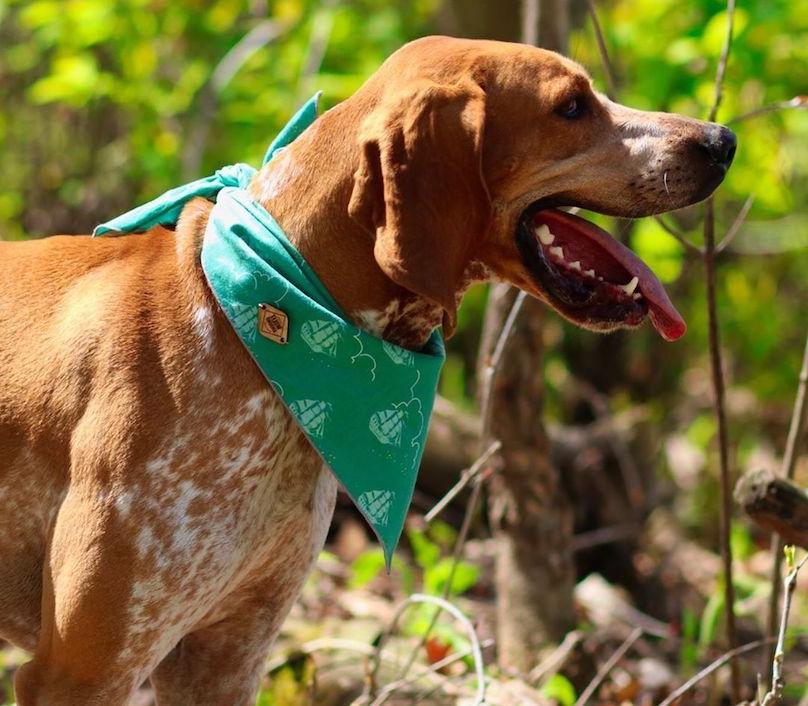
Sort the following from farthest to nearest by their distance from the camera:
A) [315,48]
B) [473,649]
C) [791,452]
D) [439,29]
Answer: [439,29]
[315,48]
[791,452]
[473,649]

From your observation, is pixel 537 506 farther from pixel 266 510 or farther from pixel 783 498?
pixel 266 510

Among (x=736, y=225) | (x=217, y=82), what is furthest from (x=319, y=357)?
(x=217, y=82)

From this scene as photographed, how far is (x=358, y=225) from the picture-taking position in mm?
2922

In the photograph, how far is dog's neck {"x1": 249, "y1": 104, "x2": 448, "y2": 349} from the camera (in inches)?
117

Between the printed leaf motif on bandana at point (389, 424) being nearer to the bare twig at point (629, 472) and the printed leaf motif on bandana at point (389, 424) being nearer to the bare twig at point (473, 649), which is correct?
the bare twig at point (473, 649)

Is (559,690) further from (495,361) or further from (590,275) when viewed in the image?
(590,275)

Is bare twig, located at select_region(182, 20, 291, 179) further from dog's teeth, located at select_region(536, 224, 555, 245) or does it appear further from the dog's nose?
the dog's nose

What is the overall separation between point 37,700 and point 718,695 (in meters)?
2.63

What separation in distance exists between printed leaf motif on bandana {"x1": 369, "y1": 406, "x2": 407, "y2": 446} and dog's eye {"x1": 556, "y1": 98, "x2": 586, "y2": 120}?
2.60ft

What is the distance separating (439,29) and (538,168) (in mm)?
4428

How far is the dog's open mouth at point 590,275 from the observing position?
3.05m

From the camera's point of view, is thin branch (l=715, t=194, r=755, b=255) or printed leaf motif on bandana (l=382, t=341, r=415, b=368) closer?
printed leaf motif on bandana (l=382, t=341, r=415, b=368)

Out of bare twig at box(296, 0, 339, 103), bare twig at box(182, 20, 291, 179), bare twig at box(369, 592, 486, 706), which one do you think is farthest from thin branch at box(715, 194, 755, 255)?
bare twig at box(182, 20, 291, 179)

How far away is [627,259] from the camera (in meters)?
3.11
